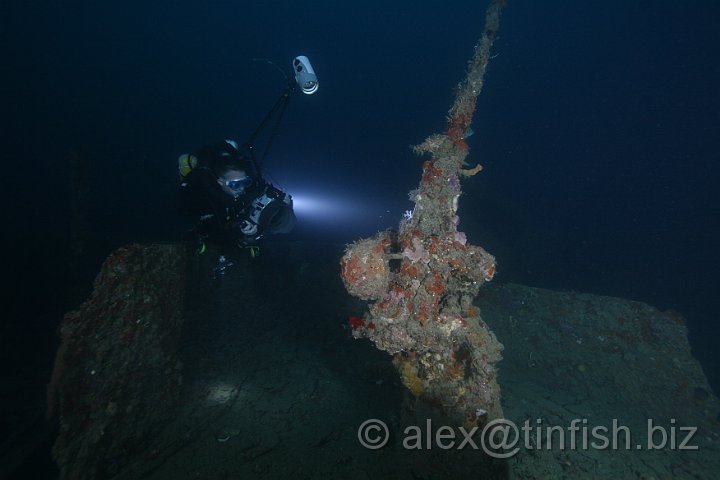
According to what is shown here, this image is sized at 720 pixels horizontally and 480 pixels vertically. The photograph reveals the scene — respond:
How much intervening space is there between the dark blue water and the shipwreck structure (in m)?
30.4

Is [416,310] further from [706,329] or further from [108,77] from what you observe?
[108,77]

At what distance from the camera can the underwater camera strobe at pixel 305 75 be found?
15.4ft

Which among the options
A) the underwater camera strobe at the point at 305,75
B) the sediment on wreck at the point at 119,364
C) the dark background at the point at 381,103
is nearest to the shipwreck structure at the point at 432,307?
the sediment on wreck at the point at 119,364

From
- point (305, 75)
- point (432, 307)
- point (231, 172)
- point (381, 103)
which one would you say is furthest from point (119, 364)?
point (381, 103)

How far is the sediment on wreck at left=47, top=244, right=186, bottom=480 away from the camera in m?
3.02

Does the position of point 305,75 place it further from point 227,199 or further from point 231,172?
point 227,199

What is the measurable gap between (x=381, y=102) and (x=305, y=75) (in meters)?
79.2

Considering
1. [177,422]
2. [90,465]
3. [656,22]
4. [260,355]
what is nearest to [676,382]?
[260,355]

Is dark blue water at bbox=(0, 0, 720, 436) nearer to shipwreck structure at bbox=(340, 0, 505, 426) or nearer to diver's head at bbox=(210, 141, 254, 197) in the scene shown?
diver's head at bbox=(210, 141, 254, 197)

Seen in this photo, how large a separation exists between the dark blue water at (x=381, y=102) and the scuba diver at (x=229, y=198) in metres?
27.5

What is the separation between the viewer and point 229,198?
15.2 ft

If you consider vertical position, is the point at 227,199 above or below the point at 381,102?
below

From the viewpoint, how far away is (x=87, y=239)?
8867mm

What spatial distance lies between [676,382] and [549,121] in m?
76.7
